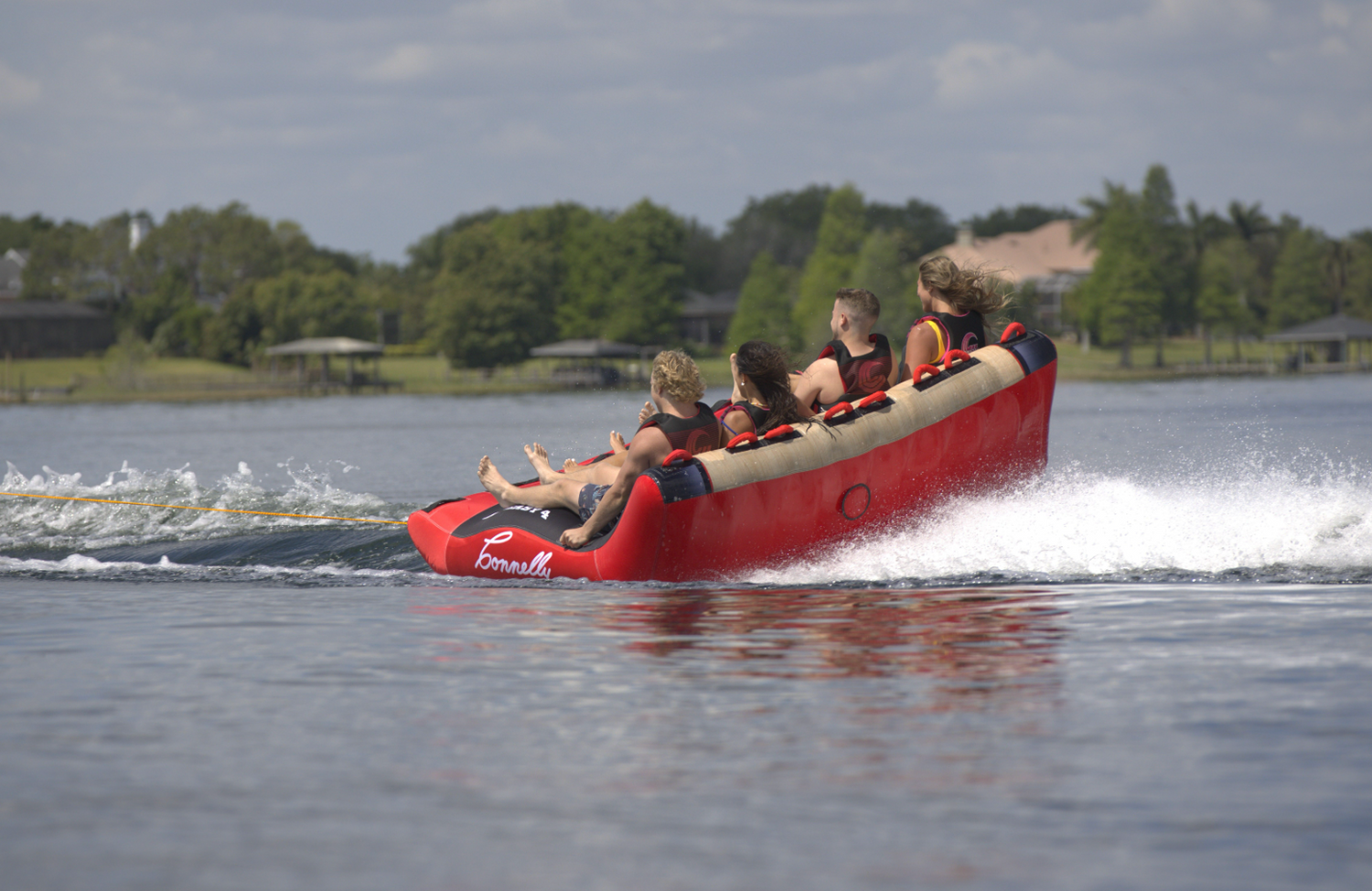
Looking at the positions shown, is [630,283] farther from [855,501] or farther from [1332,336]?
[855,501]

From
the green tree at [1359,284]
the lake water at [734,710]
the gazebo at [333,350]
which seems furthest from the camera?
the green tree at [1359,284]

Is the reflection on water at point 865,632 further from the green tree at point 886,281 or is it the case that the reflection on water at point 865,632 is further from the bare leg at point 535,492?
the green tree at point 886,281

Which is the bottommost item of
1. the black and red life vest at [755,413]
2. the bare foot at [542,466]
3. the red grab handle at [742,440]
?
the bare foot at [542,466]

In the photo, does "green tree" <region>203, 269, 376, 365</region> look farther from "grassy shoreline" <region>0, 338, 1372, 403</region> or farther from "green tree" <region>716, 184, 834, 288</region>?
"green tree" <region>716, 184, 834, 288</region>

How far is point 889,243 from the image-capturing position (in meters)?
79.7

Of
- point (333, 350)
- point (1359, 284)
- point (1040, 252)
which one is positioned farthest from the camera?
point (1040, 252)

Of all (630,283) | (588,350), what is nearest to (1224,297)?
(630,283)

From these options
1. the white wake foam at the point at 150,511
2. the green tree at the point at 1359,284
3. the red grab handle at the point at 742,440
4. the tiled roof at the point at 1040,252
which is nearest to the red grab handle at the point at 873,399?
the red grab handle at the point at 742,440

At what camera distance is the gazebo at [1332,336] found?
8981cm

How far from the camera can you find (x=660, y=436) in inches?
376

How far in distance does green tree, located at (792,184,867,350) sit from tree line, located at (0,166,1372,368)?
4.5 inches

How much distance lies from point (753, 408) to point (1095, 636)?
298 centimetres

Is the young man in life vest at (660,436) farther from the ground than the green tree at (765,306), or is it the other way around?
the green tree at (765,306)

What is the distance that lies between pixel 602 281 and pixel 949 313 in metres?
Answer: 80.2
